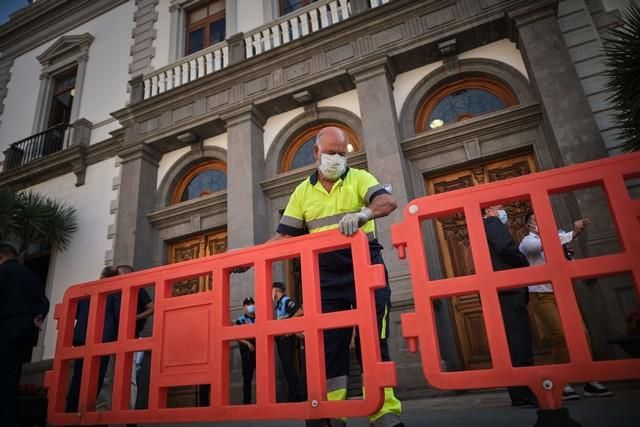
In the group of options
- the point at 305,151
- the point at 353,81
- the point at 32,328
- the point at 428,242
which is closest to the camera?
the point at 32,328

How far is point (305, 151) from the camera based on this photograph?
8914 millimetres

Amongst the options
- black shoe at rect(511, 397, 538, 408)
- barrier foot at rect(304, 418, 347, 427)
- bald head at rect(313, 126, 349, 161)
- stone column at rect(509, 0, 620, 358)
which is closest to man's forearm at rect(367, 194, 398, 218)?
bald head at rect(313, 126, 349, 161)

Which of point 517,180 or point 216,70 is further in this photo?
point 216,70

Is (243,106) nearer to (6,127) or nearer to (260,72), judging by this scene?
(260,72)

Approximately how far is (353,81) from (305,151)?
175cm

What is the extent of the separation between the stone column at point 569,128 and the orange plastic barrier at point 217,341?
4.66m

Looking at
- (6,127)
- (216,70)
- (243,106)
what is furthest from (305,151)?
(6,127)

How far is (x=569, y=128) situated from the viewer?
20.2ft

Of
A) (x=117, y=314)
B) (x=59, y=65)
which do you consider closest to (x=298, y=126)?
(x=117, y=314)

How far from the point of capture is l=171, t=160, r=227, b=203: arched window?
9.63m

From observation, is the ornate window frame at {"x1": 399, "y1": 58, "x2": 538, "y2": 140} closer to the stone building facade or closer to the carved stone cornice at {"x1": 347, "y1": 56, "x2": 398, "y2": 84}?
the stone building facade

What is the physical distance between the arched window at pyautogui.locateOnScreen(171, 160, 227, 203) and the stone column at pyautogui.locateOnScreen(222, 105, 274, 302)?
0.95 metres

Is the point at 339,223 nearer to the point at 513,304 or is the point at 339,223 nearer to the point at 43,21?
the point at 513,304

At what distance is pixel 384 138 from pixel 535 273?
225 inches
